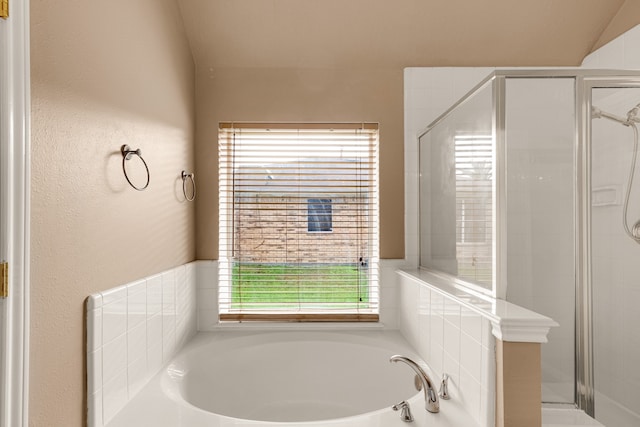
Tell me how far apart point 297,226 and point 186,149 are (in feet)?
2.71

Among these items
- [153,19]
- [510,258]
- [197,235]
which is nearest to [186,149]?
[197,235]

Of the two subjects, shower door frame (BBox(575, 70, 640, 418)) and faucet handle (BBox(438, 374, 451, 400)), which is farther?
shower door frame (BBox(575, 70, 640, 418))

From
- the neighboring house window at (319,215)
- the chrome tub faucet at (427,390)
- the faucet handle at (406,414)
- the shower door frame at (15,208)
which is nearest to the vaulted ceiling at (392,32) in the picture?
the neighboring house window at (319,215)

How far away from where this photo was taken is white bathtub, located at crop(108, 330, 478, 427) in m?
2.07

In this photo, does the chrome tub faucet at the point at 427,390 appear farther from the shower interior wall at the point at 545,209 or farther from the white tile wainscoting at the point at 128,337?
the white tile wainscoting at the point at 128,337

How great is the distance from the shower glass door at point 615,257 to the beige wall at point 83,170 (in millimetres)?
1897

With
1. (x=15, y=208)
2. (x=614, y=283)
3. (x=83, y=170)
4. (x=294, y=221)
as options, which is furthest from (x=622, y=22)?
(x=15, y=208)

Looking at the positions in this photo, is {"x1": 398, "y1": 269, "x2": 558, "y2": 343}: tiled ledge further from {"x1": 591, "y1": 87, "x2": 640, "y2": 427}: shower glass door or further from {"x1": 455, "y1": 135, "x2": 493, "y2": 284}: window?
{"x1": 591, "y1": 87, "x2": 640, "y2": 427}: shower glass door

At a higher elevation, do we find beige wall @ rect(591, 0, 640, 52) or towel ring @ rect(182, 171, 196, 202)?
beige wall @ rect(591, 0, 640, 52)

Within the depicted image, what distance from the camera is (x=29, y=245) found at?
102 centimetres

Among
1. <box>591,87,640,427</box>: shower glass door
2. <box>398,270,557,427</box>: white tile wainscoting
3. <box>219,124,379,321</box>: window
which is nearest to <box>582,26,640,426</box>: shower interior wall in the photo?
<box>591,87,640,427</box>: shower glass door

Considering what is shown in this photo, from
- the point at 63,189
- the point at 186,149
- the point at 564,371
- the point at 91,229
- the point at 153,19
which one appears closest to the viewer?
the point at 63,189

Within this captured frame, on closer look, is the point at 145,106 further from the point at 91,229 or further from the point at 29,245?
the point at 29,245

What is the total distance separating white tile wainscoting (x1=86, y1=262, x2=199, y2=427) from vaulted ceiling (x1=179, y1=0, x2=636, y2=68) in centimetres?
142
